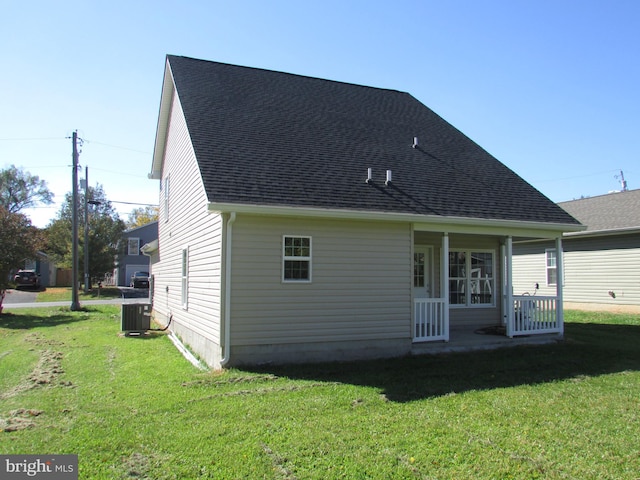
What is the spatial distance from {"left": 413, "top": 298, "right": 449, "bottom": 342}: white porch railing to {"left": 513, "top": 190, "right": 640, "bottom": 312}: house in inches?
416

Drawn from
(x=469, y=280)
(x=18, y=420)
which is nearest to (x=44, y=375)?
(x=18, y=420)

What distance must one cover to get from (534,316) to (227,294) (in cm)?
767

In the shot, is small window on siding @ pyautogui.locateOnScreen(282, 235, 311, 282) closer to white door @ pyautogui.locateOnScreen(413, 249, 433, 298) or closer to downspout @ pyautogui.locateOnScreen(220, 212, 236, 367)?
downspout @ pyautogui.locateOnScreen(220, 212, 236, 367)

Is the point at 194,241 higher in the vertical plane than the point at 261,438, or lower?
higher

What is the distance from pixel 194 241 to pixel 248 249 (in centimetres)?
277

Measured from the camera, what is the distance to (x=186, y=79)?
1270cm

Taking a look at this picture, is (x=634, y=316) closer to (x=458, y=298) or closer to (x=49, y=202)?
(x=458, y=298)

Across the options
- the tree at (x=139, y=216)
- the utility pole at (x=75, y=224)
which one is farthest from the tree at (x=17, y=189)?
the utility pole at (x=75, y=224)

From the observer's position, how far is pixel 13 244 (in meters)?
19.9

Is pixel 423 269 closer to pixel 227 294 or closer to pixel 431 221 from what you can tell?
pixel 431 221

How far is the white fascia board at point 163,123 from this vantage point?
14.0 meters

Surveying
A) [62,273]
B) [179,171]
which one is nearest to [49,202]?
[62,273]

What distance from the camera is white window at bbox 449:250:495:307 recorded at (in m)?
13.2
